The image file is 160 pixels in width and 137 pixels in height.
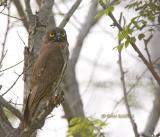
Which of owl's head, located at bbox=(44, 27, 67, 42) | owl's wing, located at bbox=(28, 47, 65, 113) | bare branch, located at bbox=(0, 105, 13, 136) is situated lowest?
bare branch, located at bbox=(0, 105, 13, 136)

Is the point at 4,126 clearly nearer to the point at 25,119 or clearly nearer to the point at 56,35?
the point at 25,119

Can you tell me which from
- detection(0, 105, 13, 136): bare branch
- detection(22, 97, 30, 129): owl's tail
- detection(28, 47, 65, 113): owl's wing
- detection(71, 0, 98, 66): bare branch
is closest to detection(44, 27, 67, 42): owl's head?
detection(28, 47, 65, 113): owl's wing

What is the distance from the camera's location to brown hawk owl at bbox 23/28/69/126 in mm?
6219

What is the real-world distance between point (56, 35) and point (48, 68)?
73cm

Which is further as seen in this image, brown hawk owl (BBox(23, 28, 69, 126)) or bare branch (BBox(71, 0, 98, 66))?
bare branch (BBox(71, 0, 98, 66))

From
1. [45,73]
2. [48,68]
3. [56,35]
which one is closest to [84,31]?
[56,35]

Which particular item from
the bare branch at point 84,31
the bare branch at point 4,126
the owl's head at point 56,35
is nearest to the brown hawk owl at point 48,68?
the owl's head at point 56,35

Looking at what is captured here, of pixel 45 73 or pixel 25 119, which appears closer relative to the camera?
pixel 25 119

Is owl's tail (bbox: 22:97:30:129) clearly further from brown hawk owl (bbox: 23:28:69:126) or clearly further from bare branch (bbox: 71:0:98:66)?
bare branch (bbox: 71:0:98:66)

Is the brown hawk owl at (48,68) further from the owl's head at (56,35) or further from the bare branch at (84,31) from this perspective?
the bare branch at (84,31)

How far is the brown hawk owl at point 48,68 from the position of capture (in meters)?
6.22

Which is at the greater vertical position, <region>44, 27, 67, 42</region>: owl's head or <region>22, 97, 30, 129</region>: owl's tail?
<region>44, 27, 67, 42</region>: owl's head

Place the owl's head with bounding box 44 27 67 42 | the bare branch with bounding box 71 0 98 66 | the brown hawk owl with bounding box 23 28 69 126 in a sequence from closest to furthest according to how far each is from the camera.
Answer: the brown hawk owl with bounding box 23 28 69 126 → the owl's head with bounding box 44 27 67 42 → the bare branch with bounding box 71 0 98 66

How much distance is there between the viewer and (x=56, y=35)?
7.38 m
